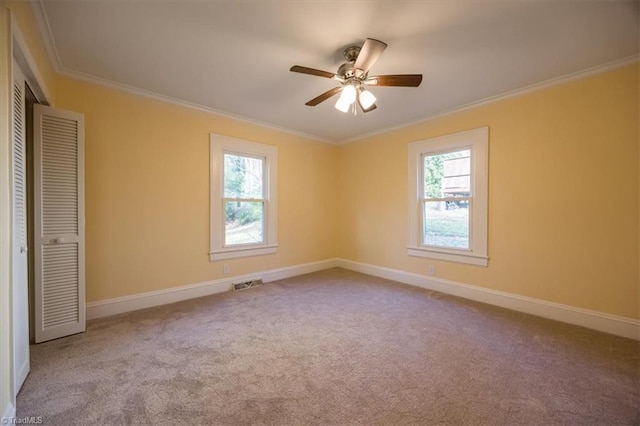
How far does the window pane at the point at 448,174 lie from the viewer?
3.61 meters

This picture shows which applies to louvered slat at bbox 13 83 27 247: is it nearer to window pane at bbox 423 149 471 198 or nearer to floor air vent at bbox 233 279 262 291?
floor air vent at bbox 233 279 262 291

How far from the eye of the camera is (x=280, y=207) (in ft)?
14.8

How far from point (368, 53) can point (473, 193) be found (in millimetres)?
2415

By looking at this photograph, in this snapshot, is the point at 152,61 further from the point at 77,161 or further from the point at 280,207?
the point at 280,207

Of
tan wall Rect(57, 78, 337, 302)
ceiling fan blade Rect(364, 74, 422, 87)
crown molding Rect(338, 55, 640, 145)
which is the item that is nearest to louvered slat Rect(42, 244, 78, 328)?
tan wall Rect(57, 78, 337, 302)

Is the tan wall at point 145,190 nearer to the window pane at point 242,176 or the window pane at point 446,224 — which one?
the window pane at point 242,176

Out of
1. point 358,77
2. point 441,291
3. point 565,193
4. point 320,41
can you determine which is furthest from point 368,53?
point 441,291

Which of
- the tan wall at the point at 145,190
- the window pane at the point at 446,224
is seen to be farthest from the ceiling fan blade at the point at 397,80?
the tan wall at the point at 145,190

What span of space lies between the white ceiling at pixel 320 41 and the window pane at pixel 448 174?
81cm

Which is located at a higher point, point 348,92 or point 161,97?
point 161,97

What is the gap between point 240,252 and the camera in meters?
3.99

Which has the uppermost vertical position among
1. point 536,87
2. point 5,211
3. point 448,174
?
point 536,87

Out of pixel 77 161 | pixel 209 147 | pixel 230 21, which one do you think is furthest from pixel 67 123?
pixel 230 21

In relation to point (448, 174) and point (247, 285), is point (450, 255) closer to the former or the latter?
point (448, 174)
